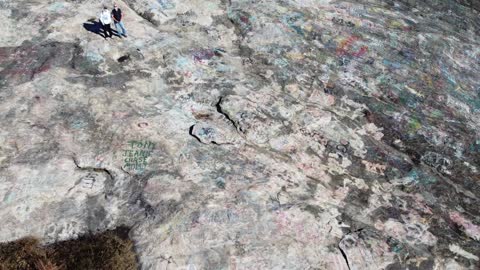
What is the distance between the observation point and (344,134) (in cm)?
1514

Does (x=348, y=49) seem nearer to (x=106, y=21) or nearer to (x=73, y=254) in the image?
(x=106, y=21)

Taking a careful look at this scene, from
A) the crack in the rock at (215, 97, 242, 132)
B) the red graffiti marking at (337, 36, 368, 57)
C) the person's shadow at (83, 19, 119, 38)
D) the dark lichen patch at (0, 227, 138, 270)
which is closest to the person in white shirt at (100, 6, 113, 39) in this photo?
the person's shadow at (83, 19, 119, 38)

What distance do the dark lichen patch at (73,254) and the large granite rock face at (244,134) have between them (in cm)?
33

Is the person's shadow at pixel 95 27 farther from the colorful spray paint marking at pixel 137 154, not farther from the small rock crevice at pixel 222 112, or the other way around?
the colorful spray paint marking at pixel 137 154

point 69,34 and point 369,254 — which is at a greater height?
point 69,34

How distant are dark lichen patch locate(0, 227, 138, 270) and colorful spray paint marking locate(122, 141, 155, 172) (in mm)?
2302

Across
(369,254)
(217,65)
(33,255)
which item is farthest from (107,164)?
(369,254)

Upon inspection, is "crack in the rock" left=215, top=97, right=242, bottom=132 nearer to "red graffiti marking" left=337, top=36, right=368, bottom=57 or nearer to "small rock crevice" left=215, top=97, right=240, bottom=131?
"small rock crevice" left=215, top=97, right=240, bottom=131

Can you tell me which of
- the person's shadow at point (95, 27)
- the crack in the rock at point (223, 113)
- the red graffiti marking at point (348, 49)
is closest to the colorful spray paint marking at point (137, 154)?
the crack in the rock at point (223, 113)

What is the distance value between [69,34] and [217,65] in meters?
6.22

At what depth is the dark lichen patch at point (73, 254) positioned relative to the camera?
394 inches

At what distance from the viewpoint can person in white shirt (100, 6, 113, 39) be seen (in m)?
16.5

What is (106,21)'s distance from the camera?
661 inches

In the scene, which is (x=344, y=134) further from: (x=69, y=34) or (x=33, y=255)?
(x=69, y=34)
